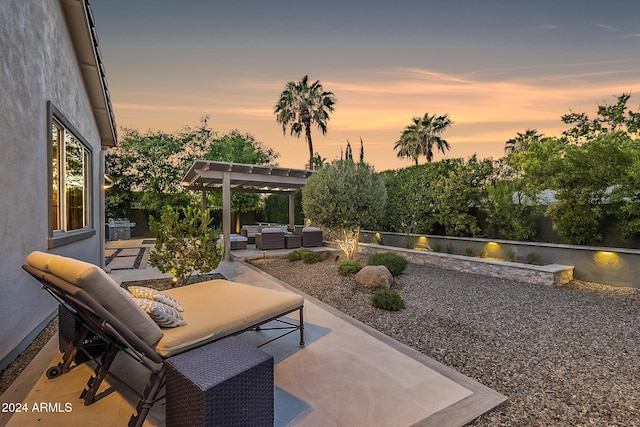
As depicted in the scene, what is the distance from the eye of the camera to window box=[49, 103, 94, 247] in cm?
466

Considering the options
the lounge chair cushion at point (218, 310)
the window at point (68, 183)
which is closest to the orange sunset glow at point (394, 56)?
the window at point (68, 183)

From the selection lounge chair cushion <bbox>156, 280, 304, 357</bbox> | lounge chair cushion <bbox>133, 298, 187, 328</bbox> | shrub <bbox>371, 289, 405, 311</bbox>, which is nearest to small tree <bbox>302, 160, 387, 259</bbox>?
shrub <bbox>371, 289, 405, 311</bbox>

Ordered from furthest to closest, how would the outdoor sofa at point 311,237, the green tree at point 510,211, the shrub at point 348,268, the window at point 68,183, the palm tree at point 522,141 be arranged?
the palm tree at point 522,141 → the outdoor sofa at point 311,237 → the green tree at point 510,211 → the shrub at point 348,268 → the window at point 68,183

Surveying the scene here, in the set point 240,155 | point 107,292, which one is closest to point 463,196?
point 107,292

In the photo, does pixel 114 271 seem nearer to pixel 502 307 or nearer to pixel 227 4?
pixel 227 4

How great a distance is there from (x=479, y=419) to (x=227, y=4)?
10.6m

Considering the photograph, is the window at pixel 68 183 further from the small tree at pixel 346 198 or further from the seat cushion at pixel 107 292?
the small tree at pixel 346 198

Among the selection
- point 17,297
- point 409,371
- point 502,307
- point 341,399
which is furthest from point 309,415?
point 502,307

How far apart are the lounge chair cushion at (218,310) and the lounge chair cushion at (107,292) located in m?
0.17

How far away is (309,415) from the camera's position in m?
2.20

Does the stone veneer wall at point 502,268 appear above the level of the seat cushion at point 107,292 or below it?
below

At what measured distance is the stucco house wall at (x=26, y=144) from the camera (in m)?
3.04

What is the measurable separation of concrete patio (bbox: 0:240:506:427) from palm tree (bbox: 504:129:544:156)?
20.6m

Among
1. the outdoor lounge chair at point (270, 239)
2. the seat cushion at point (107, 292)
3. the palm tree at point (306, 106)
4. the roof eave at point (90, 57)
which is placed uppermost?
the palm tree at point (306, 106)
